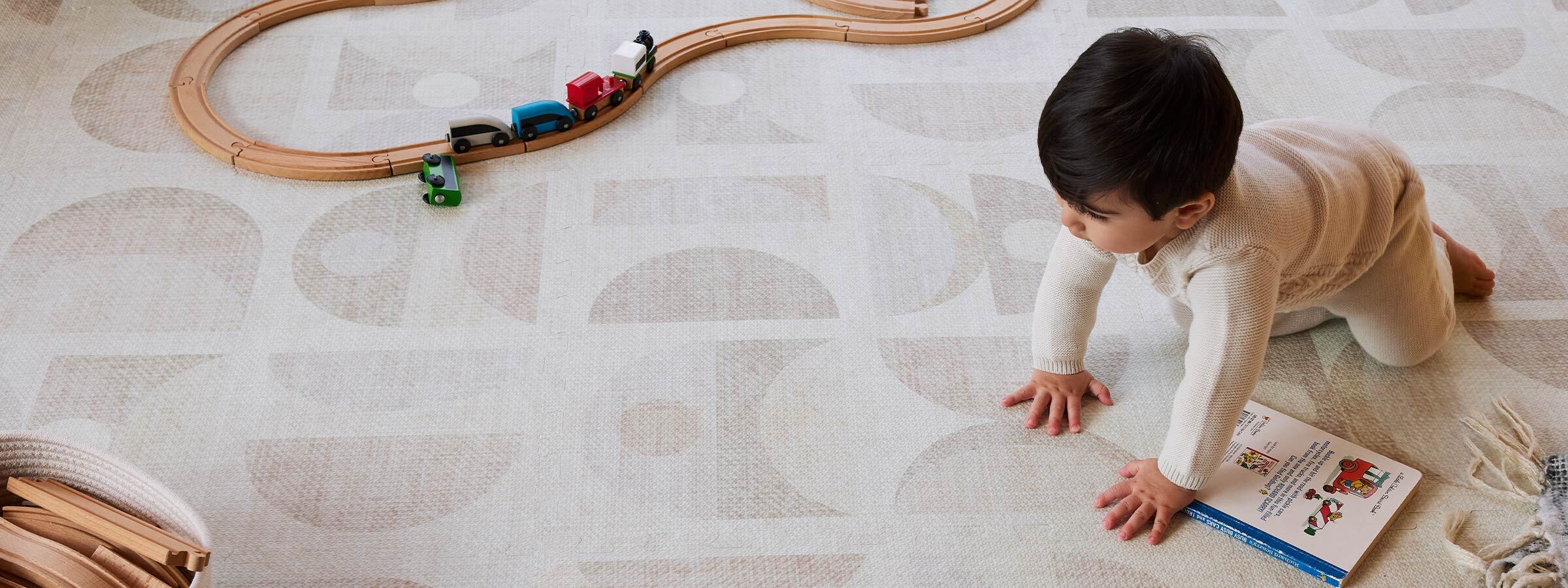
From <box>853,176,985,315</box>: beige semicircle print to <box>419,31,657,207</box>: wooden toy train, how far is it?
0.29 metres

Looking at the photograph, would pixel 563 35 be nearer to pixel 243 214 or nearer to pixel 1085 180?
pixel 243 214

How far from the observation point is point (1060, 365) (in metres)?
1.02

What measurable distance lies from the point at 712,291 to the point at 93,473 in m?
0.53

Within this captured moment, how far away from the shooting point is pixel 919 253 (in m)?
1.16

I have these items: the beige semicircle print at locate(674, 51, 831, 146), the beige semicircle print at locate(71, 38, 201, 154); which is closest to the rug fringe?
the beige semicircle print at locate(674, 51, 831, 146)

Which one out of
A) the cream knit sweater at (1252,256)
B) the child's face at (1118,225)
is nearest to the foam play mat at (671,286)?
the cream knit sweater at (1252,256)

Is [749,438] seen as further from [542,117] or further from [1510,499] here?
[1510,499]

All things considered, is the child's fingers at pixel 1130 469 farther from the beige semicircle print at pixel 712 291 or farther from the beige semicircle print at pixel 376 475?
the beige semicircle print at pixel 376 475

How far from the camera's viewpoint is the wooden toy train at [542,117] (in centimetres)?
119

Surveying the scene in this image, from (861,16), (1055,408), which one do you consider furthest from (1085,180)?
(861,16)

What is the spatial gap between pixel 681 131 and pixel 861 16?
317 millimetres

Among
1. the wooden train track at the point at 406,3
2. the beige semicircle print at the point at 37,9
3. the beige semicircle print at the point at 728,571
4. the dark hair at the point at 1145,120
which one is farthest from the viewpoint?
the beige semicircle print at the point at 37,9

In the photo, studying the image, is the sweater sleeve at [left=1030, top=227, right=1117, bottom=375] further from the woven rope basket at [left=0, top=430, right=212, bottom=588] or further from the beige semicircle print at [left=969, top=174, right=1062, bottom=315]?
the woven rope basket at [left=0, top=430, right=212, bottom=588]

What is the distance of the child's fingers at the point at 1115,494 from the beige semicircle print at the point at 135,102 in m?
0.99
